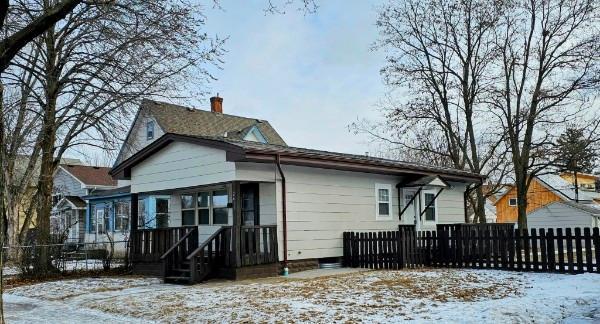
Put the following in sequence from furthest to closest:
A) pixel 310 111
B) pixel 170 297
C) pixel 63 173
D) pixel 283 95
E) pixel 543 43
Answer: pixel 63 173, pixel 310 111, pixel 543 43, pixel 283 95, pixel 170 297

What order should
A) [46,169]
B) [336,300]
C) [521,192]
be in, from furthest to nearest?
[521,192] < [46,169] < [336,300]

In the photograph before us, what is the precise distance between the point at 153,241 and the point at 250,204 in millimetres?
2942

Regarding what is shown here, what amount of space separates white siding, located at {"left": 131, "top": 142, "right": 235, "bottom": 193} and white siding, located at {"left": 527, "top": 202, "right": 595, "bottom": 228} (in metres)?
27.4

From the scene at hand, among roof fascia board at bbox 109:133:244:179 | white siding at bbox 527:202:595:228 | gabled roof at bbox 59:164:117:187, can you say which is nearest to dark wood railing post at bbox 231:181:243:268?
roof fascia board at bbox 109:133:244:179

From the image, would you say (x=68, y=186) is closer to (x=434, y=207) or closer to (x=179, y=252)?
(x=179, y=252)

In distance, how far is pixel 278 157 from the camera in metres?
13.0

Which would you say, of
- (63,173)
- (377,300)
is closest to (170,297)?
(377,300)

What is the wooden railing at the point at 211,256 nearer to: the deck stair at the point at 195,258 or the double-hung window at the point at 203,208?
the deck stair at the point at 195,258

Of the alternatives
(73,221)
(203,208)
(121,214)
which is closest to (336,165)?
(203,208)

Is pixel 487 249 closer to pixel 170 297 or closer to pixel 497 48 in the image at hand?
pixel 170 297

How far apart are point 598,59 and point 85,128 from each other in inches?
772

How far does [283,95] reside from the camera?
68.4 ft

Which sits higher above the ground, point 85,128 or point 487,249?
point 85,128

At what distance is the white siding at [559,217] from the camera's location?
33250 millimetres
